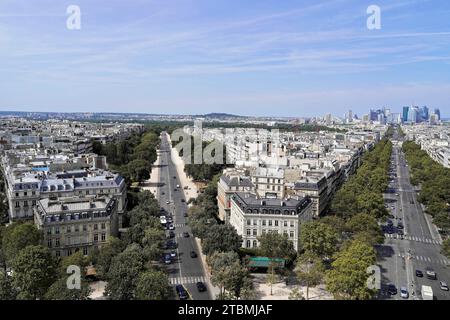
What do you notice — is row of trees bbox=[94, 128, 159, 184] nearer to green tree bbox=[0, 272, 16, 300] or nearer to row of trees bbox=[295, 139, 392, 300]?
row of trees bbox=[295, 139, 392, 300]

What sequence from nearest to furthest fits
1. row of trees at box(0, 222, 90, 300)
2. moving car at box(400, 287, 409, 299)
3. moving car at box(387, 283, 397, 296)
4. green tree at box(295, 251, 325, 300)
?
row of trees at box(0, 222, 90, 300), green tree at box(295, 251, 325, 300), moving car at box(400, 287, 409, 299), moving car at box(387, 283, 397, 296)

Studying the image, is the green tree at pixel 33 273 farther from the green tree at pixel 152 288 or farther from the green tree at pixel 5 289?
the green tree at pixel 152 288

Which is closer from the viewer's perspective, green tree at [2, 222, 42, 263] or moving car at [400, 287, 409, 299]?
moving car at [400, 287, 409, 299]

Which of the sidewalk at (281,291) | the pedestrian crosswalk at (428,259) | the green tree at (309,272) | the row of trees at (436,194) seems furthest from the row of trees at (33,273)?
the row of trees at (436,194)

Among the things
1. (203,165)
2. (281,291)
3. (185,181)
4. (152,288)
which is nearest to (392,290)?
(281,291)

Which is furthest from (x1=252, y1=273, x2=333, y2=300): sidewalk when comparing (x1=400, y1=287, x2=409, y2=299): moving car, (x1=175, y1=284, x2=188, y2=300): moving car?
(x1=400, y1=287, x2=409, y2=299): moving car

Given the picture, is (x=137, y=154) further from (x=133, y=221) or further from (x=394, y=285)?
(x=394, y=285)
